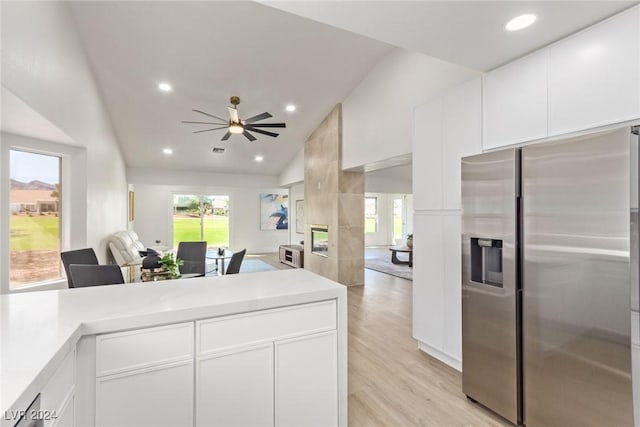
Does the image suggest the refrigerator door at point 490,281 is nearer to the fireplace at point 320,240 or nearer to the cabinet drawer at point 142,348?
the cabinet drawer at point 142,348

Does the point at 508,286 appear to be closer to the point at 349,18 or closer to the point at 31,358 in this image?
the point at 349,18

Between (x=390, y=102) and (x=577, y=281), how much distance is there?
3.48 m

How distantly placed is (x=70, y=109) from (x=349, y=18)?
11.0ft

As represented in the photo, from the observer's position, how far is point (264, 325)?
163 cm

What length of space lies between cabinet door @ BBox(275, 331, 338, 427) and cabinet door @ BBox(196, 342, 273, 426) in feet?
0.20

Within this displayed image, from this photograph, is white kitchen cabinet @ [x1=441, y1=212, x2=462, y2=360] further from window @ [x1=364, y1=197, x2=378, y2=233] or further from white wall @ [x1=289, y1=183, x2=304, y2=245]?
window @ [x1=364, y1=197, x2=378, y2=233]

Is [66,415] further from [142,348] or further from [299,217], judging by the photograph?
[299,217]

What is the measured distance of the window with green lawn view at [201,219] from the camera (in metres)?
9.62

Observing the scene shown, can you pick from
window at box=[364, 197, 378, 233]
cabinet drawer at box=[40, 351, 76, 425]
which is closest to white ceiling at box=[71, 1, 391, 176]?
cabinet drawer at box=[40, 351, 76, 425]

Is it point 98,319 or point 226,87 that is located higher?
point 226,87

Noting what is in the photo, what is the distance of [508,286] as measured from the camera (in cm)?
204

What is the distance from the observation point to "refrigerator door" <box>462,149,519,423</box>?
202 cm

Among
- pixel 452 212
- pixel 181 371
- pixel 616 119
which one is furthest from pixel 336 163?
pixel 181 371

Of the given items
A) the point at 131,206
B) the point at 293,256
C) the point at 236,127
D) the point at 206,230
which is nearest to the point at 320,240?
the point at 293,256
